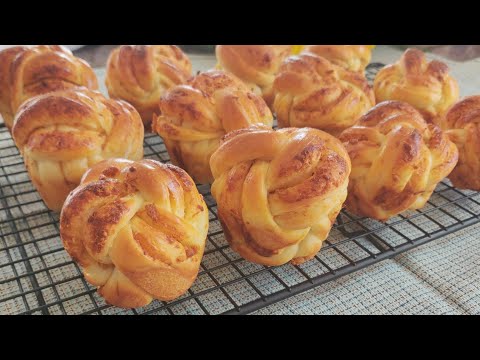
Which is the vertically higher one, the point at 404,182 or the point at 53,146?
the point at 404,182

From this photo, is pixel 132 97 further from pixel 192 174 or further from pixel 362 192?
pixel 362 192

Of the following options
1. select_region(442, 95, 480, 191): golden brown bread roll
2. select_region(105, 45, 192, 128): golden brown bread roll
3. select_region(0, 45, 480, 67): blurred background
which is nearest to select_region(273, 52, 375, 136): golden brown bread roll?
select_region(442, 95, 480, 191): golden brown bread roll

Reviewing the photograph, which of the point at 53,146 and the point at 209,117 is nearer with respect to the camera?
the point at 53,146

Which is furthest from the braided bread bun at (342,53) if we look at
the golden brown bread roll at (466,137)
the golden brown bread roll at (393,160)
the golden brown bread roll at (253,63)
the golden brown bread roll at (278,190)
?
the golden brown bread roll at (278,190)

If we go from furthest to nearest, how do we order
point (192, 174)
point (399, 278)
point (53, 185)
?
point (192, 174), point (53, 185), point (399, 278)

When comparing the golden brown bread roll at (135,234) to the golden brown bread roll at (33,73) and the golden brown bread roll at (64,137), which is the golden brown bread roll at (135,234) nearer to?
the golden brown bread roll at (64,137)

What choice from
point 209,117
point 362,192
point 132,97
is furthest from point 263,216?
point 132,97

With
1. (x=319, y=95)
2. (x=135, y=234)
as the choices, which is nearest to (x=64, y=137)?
(x=135, y=234)

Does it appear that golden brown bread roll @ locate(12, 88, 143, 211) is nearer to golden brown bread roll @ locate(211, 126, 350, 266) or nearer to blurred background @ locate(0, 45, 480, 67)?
golden brown bread roll @ locate(211, 126, 350, 266)
